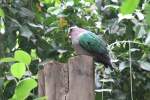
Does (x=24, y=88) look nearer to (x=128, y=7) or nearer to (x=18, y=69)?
(x=18, y=69)

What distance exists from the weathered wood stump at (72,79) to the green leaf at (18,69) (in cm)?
28

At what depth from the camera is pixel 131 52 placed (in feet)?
9.22

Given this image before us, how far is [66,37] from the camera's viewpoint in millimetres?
3031

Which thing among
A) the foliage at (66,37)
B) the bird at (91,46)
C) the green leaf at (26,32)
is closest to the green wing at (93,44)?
the bird at (91,46)

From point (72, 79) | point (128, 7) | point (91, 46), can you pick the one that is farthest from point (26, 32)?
point (128, 7)

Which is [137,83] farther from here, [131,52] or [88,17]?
[88,17]

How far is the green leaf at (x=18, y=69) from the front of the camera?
113cm

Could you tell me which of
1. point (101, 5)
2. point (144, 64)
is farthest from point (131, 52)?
point (101, 5)

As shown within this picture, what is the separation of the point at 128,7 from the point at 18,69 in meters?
0.64

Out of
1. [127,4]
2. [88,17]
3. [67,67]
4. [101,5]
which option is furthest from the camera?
[88,17]

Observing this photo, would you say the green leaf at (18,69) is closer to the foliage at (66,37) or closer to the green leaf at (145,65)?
the foliage at (66,37)

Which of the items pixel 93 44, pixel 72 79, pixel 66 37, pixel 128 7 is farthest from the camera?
pixel 66 37

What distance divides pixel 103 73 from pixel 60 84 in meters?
1.36

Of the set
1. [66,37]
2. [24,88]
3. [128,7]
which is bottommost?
[24,88]
